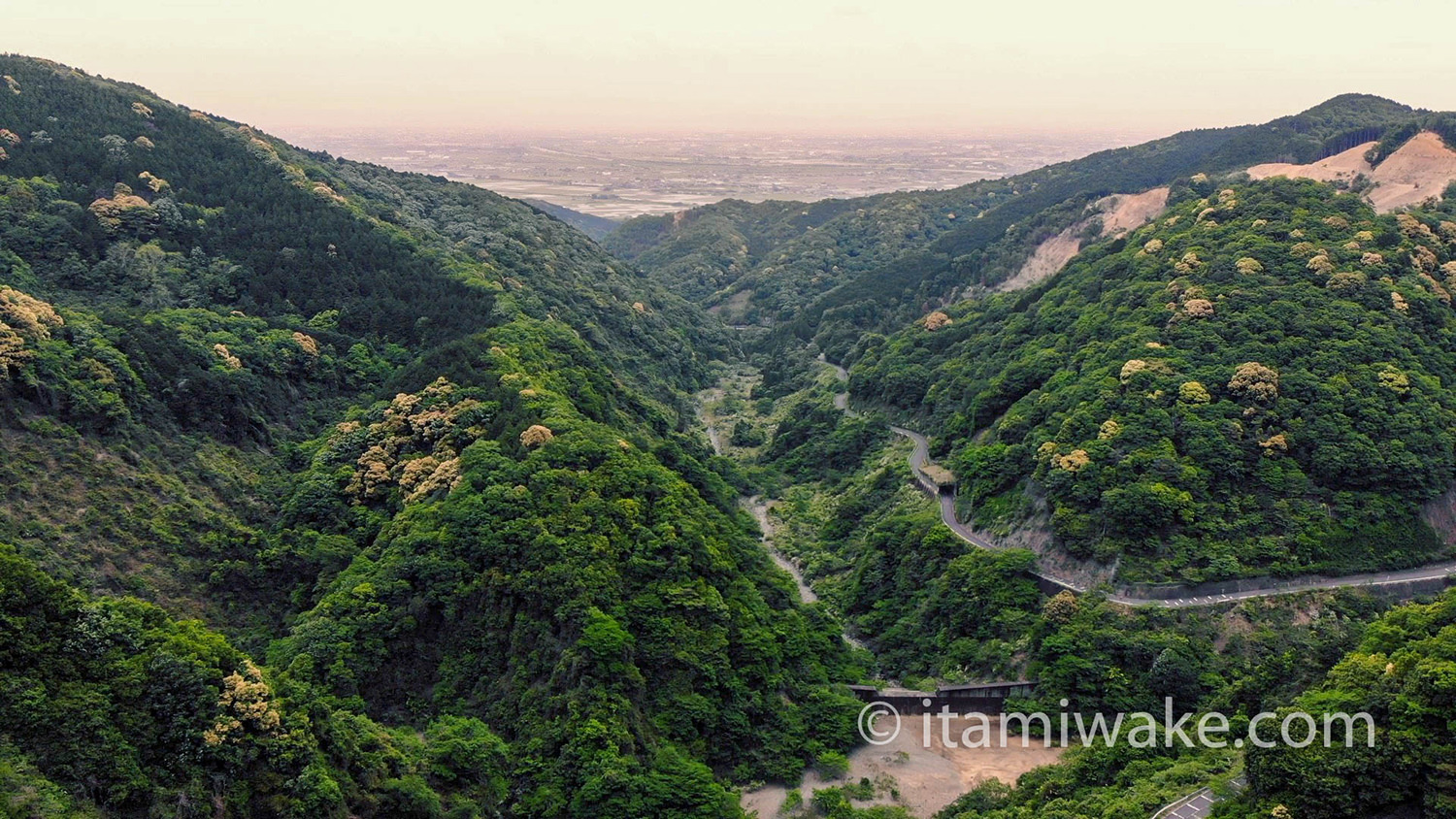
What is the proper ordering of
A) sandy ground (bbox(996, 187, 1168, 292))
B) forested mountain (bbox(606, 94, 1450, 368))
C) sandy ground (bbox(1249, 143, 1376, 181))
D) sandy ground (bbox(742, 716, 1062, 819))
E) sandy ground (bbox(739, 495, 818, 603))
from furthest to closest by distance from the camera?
forested mountain (bbox(606, 94, 1450, 368)), sandy ground (bbox(996, 187, 1168, 292)), sandy ground (bbox(1249, 143, 1376, 181)), sandy ground (bbox(739, 495, 818, 603)), sandy ground (bbox(742, 716, 1062, 819))

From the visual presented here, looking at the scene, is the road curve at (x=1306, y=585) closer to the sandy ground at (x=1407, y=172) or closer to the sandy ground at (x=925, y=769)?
the sandy ground at (x=925, y=769)

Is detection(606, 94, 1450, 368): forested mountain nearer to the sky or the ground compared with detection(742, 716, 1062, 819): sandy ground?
nearer to the sky

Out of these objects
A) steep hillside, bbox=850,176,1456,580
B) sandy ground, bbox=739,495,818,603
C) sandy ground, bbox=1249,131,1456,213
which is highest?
sandy ground, bbox=1249,131,1456,213

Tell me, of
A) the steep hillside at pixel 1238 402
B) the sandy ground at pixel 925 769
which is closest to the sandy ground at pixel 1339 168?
the steep hillside at pixel 1238 402

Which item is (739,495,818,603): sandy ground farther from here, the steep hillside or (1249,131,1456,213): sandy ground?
(1249,131,1456,213): sandy ground

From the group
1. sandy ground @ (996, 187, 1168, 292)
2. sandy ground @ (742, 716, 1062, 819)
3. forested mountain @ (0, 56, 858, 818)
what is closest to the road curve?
sandy ground @ (742, 716, 1062, 819)

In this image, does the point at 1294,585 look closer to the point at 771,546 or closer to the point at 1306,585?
the point at 1306,585

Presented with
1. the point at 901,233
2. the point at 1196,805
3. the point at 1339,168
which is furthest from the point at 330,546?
the point at 901,233

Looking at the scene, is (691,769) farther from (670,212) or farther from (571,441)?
(670,212)
